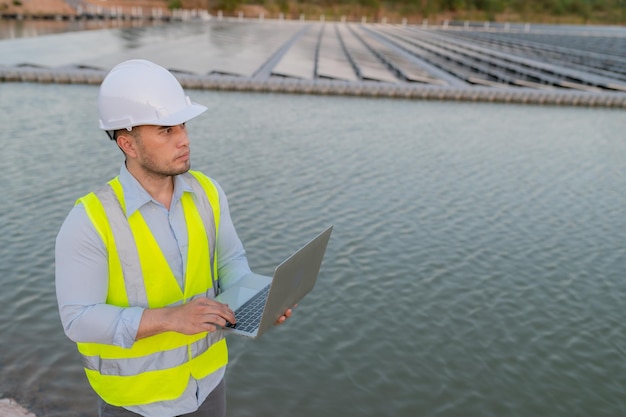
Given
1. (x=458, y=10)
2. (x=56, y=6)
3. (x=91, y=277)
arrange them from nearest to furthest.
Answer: (x=91, y=277), (x=56, y=6), (x=458, y=10)

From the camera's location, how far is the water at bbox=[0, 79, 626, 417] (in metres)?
4.98

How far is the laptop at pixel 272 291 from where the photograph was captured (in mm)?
1960

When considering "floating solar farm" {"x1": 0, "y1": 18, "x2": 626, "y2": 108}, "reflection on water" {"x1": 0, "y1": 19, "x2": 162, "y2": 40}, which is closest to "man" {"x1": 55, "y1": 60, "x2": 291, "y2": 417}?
"floating solar farm" {"x1": 0, "y1": 18, "x2": 626, "y2": 108}

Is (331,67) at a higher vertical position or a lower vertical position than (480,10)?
lower

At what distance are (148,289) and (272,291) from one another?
47 cm

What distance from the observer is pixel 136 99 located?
6.36ft

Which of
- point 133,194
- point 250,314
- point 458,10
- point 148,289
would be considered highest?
point 458,10

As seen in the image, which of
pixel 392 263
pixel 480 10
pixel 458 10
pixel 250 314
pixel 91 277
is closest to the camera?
pixel 91 277

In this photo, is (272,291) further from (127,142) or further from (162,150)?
(127,142)

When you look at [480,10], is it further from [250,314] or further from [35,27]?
[250,314]

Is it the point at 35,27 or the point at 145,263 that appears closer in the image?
the point at 145,263

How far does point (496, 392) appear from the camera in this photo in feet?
16.4

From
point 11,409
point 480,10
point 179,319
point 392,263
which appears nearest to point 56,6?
point 480,10

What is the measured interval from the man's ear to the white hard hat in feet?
0.16
